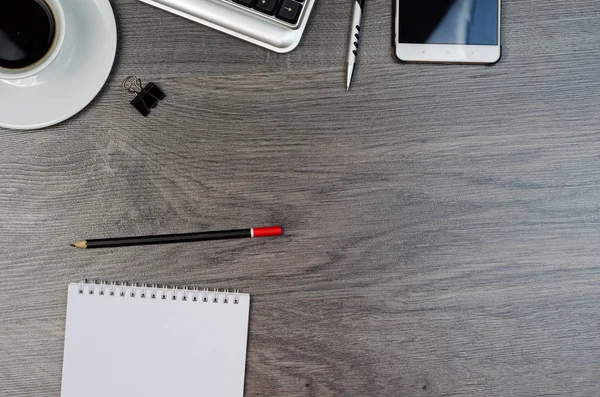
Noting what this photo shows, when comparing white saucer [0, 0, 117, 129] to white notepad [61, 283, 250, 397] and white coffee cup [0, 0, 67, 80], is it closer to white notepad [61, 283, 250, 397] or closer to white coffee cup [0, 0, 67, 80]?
white coffee cup [0, 0, 67, 80]

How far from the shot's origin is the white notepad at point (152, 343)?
1.97 ft

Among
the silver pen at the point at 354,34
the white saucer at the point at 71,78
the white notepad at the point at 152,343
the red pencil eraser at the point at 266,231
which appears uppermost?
the silver pen at the point at 354,34

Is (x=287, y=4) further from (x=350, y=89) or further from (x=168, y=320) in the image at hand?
(x=168, y=320)

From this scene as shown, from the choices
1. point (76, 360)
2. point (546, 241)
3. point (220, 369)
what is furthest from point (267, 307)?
point (546, 241)

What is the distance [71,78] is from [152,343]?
0.29m

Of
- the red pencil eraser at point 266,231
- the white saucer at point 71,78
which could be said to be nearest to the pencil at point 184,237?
the red pencil eraser at point 266,231

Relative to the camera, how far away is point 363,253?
614 mm

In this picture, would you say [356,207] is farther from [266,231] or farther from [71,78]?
[71,78]

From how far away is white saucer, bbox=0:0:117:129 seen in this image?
0.54 metres

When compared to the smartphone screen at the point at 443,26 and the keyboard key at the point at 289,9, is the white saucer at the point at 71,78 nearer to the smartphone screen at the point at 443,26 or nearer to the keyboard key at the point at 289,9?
the keyboard key at the point at 289,9

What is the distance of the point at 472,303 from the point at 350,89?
0.27 m

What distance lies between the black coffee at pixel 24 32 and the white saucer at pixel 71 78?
19mm

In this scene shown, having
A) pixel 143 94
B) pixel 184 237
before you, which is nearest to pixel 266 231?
pixel 184 237

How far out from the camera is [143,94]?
1.95ft
